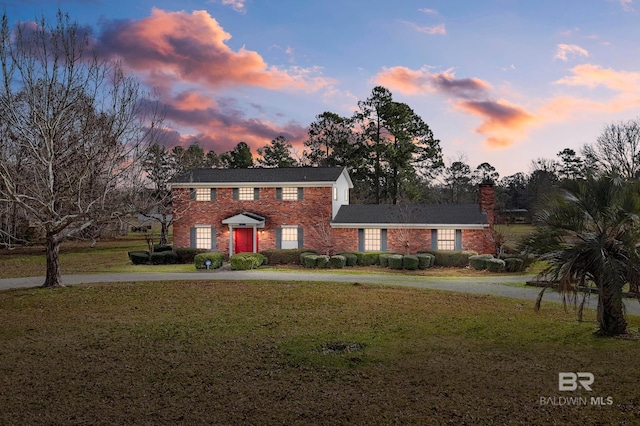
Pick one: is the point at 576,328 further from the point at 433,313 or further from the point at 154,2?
the point at 154,2

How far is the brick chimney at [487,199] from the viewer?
2671 cm

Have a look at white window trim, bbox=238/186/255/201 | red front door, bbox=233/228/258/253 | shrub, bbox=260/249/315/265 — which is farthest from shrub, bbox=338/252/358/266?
white window trim, bbox=238/186/255/201

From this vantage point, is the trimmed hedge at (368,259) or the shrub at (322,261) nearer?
the shrub at (322,261)

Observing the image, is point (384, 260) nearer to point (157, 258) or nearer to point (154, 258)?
point (157, 258)

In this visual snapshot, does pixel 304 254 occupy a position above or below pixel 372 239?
below

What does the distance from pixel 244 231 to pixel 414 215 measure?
423 inches

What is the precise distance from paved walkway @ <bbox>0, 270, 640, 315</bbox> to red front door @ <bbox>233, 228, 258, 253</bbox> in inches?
238

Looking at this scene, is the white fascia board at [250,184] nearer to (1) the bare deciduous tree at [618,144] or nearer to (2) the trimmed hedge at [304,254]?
(2) the trimmed hedge at [304,254]

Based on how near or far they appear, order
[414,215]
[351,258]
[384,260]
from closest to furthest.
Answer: [384,260] → [351,258] → [414,215]

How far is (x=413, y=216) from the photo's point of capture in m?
27.8

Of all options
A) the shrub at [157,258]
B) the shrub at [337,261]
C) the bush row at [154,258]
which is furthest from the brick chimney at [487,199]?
the shrub at [157,258]

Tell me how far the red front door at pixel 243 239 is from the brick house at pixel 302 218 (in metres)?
0.06

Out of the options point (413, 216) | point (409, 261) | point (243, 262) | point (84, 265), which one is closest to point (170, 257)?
point (84, 265)

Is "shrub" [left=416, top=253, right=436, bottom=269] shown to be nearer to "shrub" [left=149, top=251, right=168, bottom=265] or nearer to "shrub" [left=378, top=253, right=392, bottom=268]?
"shrub" [left=378, top=253, right=392, bottom=268]
